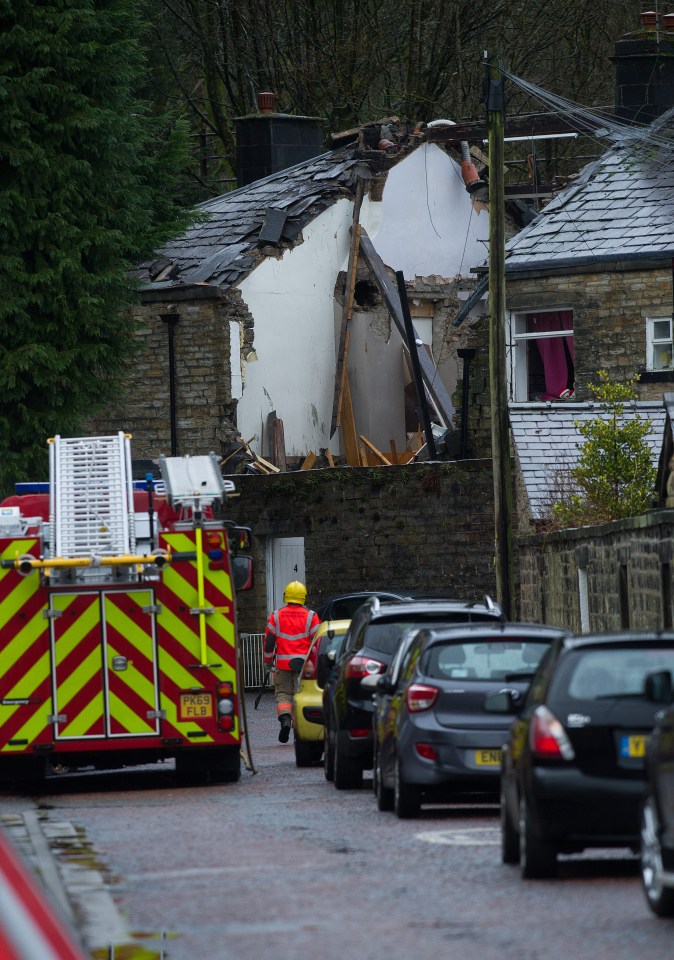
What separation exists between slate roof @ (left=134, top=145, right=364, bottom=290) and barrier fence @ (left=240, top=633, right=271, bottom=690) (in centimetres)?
698

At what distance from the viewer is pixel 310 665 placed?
2109 cm

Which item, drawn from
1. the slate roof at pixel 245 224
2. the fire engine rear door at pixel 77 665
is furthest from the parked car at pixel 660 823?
the slate roof at pixel 245 224

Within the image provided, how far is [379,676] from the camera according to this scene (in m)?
16.2

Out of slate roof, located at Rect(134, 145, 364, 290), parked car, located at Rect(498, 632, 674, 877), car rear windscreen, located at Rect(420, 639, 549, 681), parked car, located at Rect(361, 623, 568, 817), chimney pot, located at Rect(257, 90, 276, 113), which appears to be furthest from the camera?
chimney pot, located at Rect(257, 90, 276, 113)

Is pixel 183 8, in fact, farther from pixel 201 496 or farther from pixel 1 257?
pixel 201 496

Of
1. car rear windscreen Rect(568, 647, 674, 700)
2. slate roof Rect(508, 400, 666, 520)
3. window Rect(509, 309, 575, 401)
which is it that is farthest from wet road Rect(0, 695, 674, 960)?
window Rect(509, 309, 575, 401)

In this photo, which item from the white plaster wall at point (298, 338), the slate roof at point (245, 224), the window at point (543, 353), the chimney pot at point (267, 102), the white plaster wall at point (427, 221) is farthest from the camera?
the chimney pot at point (267, 102)

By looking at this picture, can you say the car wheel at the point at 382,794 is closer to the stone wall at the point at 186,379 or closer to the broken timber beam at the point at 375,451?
the broken timber beam at the point at 375,451

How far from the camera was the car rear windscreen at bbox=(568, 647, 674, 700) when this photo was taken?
1086 centimetres

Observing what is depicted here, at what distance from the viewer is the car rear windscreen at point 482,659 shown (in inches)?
560

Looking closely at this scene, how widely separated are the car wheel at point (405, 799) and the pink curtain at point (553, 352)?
21.5m

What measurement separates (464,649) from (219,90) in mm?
38737

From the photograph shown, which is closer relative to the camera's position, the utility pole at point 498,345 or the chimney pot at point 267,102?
the utility pole at point 498,345

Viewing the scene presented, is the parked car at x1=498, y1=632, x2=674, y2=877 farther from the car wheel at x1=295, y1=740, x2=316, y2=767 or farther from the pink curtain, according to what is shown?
the pink curtain
